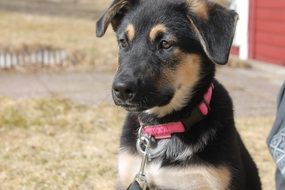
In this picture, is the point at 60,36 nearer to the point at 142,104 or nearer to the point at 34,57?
the point at 34,57

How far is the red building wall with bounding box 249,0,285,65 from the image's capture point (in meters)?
11.4

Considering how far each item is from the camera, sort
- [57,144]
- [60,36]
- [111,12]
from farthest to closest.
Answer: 1. [60,36]
2. [57,144]
3. [111,12]

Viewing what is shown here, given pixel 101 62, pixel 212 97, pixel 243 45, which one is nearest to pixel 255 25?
pixel 243 45

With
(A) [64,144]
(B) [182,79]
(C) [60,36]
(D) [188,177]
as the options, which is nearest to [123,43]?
(B) [182,79]

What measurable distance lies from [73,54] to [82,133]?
513cm

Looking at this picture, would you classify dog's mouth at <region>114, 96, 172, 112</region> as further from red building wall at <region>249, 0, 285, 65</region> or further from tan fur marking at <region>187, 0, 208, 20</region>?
red building wall at <region>249, 0, 285, 65</region>

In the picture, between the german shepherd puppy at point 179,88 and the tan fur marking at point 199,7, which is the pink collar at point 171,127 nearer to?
the german shepherd puppy at point 179,88

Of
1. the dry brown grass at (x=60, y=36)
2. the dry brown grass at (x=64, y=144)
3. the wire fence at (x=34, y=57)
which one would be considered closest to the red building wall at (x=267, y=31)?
the dry brown grass at (x=60, y=36)

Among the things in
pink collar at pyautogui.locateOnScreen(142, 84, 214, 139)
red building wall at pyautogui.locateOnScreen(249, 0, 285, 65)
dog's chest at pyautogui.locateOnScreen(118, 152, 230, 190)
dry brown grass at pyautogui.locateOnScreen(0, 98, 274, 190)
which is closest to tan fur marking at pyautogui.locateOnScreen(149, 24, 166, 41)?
pink collar at pyautogui.locateOnScreen(142, 84, 214, 139)

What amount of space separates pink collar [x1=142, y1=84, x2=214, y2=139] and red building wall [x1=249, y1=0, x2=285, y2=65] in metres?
8.30

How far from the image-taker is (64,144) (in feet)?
19.3

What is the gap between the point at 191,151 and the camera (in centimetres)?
326

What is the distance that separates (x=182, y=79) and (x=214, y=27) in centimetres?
37

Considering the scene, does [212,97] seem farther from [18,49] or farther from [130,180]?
[18,49]
